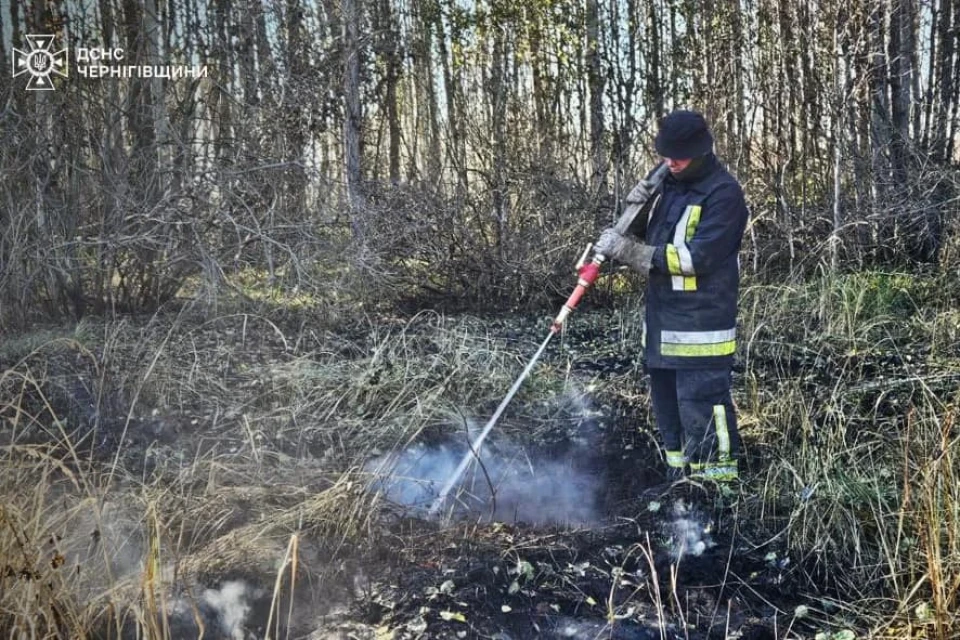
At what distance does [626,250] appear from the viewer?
11.2 ft

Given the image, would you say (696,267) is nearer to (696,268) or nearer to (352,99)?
(696,268)

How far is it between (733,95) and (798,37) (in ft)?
2.53

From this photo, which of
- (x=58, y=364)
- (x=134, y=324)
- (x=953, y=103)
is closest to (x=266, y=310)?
(x=134, y=324)

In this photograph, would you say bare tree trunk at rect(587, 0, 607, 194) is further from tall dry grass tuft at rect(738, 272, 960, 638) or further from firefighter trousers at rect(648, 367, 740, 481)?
firefighter trousers at rect(648, 367, 740, 481)

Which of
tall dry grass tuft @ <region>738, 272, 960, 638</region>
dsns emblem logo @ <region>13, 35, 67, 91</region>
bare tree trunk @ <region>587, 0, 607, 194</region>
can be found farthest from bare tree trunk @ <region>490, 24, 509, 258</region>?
dsns emblem logo @ <region>13, 35, 67, 91</region>

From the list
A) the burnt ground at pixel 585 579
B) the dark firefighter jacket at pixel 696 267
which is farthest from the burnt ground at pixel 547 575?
the dark firefighter jacket at pixel 696 267

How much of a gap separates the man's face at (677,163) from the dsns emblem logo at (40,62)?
5111mm

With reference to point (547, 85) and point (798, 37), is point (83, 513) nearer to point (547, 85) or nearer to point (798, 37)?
point (547, 85)

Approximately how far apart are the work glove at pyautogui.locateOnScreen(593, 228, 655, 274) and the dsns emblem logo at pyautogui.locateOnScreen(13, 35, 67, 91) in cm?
493

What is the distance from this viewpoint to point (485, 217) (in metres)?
7.72

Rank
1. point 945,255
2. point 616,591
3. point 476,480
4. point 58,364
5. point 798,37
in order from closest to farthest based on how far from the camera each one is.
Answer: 1. point 616,591
2. point 476,480
3. point 58,364
4. point 945,255
5. point 798,37

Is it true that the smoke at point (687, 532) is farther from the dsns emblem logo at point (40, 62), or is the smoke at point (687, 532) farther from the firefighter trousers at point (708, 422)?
the dsns emblem logo at point (40, 62)

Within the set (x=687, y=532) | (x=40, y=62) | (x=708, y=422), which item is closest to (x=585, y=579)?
(x=687, y=532)

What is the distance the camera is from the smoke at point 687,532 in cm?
328
